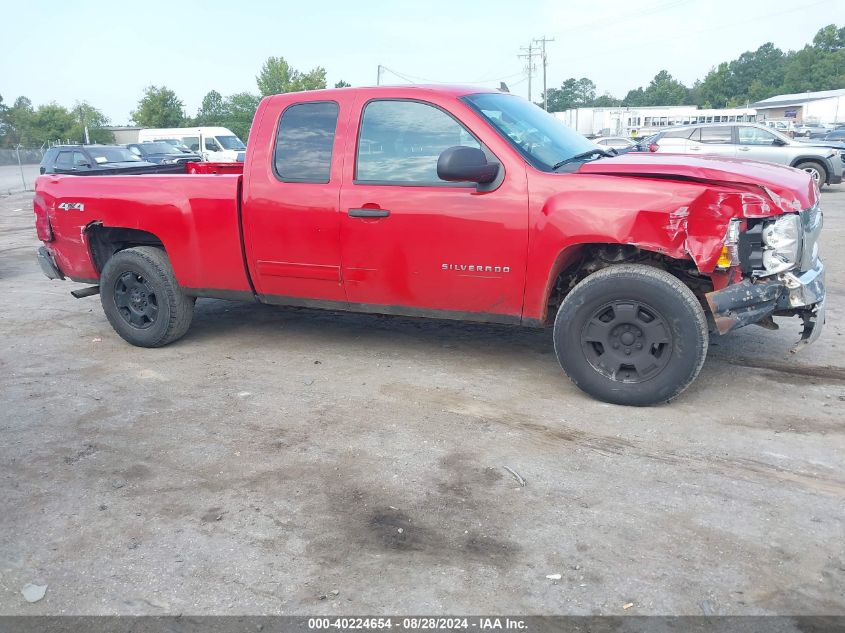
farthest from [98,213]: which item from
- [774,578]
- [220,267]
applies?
[774,578]

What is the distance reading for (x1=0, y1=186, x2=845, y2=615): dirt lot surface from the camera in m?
2.82

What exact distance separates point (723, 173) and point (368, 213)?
2151mm

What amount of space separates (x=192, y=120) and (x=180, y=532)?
253ft

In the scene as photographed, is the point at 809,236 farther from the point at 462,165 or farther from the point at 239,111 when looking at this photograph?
the point at 239,111

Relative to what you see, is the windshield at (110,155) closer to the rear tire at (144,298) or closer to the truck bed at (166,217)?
the truck bed at (166,217)

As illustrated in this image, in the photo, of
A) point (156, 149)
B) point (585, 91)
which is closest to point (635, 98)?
point (585, 91)

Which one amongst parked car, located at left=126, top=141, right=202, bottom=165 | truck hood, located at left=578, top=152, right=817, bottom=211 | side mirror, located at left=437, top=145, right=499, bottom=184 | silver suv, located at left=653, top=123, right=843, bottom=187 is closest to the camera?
truck hood, located at left=578, top=152, right=817, bottom=211

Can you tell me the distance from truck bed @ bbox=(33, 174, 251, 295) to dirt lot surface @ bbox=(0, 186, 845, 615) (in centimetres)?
71

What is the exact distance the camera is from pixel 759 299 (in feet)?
13.8

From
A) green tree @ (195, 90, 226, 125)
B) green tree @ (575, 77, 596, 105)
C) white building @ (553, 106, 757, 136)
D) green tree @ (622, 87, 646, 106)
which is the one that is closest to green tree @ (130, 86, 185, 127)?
green tree @ (195, 90, 226, 125)

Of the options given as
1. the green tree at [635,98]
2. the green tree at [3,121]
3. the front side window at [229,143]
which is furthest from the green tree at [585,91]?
the front side window at [229,143]

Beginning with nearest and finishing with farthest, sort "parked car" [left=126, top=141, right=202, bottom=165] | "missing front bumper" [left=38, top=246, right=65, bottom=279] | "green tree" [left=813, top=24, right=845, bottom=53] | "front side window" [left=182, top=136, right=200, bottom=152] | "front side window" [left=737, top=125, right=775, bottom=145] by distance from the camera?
"missing front bumper" [left=38, top=246, right=65, bottom=279] → "front side window" [left=737, top=125, right=775, bottom=145] → "parked car" [left=126, top=141, right=202, bottom=165] → "front side window" [left=182, top=136, right=200, bottom=152] → "green tree" [left=813, top=24, right=845, bottom=53]

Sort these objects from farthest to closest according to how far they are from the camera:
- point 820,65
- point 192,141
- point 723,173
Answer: point 820,65 → point 192,141 → point 723,173

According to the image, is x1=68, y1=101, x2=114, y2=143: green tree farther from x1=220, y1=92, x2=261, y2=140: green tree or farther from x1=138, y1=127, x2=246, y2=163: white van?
x1=138, y1=127, x2=246, y2=163: white van
